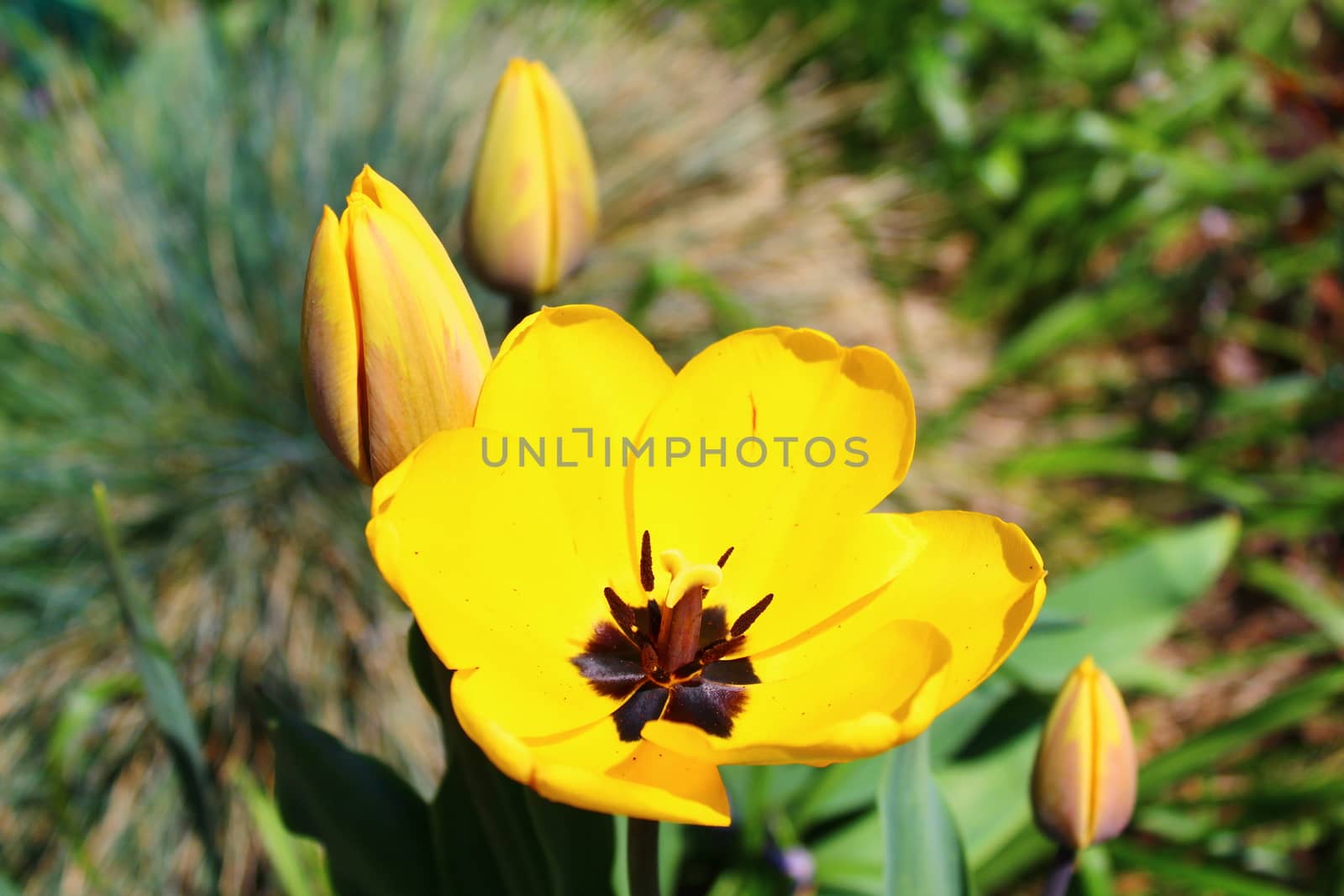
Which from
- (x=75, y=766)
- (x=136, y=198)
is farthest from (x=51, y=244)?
(x=75, y=766)

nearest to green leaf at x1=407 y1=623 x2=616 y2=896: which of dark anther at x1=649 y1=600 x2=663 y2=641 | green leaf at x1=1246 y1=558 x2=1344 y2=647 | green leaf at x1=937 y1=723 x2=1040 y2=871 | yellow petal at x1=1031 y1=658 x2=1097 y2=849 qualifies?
dark anther at x1=649 y1=600 x2=663 y2=641

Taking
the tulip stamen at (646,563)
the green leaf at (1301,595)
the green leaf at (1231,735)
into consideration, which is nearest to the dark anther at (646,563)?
the tulip stamen at (646,563)

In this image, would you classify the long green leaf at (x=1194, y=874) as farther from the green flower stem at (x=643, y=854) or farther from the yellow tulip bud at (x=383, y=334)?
the yellow tulip bud at (x=383, y=334)

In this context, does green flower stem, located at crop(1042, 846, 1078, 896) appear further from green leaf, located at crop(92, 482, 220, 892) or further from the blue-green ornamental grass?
green leaf, located at crop(92, 482, 220, 892)

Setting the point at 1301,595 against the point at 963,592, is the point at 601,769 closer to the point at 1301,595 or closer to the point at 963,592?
the point at 963,592

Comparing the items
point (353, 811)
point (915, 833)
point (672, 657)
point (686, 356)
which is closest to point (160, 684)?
point (353, 811)

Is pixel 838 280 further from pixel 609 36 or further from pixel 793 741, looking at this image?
pixel 793 741
